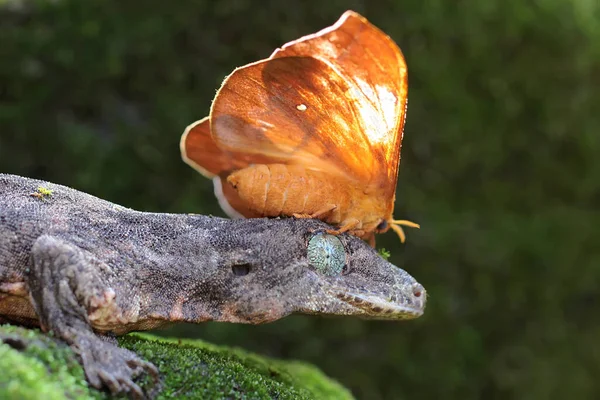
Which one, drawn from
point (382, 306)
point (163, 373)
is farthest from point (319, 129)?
point (163, 373)

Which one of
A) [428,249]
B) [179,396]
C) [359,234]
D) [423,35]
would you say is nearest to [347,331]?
[428,249]

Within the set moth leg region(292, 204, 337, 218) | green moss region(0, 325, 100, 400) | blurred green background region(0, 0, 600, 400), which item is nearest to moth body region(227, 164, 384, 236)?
moth leg region(292, 204, 337, 218)

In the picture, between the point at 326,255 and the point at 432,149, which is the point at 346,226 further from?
the point at 432,149

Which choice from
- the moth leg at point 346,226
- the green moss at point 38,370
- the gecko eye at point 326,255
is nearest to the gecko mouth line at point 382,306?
the gecko eye at point 326,255

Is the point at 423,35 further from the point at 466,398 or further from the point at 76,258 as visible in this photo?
the point at 76,258

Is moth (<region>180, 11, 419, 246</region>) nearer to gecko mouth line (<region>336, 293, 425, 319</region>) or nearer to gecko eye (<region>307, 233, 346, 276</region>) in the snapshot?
gecko eye (<region>307, 233, 346, 276</region>)

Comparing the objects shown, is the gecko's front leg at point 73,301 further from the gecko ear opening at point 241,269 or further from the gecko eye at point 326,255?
the gecko eye at point 326,255
